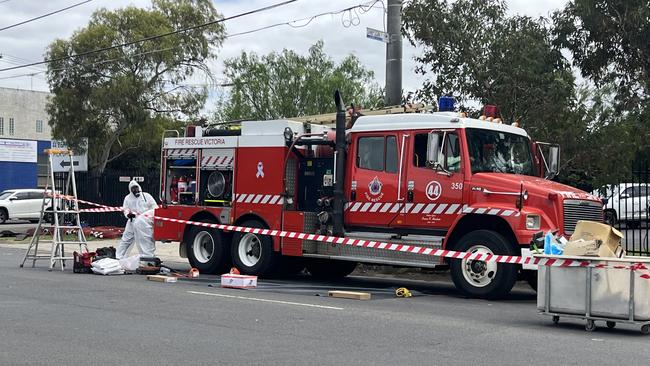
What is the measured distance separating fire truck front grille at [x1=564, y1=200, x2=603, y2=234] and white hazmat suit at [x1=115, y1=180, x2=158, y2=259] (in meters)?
8.37

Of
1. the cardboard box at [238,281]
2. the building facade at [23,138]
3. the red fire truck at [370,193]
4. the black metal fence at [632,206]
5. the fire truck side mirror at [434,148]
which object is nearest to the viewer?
the red fire truck at [370,193]

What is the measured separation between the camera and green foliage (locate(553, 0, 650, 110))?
14414mm

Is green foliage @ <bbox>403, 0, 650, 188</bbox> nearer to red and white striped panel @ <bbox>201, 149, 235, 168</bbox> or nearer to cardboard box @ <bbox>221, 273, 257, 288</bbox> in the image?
red and white striped panel @ <bbox>201, 149, 235, 168</bbox>

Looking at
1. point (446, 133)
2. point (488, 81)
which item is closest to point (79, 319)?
point (446, 133)

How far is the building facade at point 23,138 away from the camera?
5631 cm

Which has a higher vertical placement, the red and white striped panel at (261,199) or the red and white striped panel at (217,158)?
the red and white striped panel at (217,158)

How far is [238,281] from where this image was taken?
45.4 feet

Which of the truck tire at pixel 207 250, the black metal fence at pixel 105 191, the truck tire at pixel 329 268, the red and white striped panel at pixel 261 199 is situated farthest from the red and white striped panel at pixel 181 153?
the black metal fence at pixel 105 191

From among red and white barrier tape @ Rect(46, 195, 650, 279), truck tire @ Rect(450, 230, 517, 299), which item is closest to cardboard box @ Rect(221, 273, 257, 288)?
red and white barrier tape @ Rect(46, 195, 650, 279)

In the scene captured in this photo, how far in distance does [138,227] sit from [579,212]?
8.65 meters

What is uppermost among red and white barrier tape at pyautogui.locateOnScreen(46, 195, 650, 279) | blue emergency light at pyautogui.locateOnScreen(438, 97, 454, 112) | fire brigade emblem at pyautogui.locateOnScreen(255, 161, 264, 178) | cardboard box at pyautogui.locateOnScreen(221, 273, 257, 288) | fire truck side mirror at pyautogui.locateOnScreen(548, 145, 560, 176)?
blue emergency light at pyautogui.locateOnScreen(438, 97, 454, 112)

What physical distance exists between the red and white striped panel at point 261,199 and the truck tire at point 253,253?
0.40 meters

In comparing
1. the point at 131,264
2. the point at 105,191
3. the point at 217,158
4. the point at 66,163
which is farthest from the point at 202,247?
the point at 105,191

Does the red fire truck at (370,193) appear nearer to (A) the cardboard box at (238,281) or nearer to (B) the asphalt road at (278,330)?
(B) the asphalt road at (278,330)
